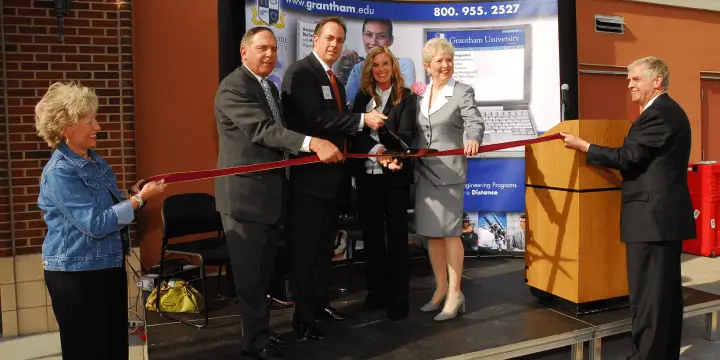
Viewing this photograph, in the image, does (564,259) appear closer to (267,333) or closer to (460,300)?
(460,300)

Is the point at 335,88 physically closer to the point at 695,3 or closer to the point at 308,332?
the point at 308,332

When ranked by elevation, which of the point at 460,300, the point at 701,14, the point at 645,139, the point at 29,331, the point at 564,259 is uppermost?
the point at 701,14

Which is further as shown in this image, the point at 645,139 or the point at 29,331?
the point at 29,331

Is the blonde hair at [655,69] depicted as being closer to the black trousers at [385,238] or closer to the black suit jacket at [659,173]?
the black suit jacket at [659,173]

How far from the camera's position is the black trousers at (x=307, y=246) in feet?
9.62

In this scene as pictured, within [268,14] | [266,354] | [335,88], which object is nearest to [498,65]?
[268,14]

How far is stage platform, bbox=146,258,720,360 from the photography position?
288cm

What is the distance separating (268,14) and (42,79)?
69.2 inches

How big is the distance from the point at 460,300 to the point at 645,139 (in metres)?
1.39

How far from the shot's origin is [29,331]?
13.4 feet

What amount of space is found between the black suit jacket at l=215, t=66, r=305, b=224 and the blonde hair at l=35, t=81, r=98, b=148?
66 cm

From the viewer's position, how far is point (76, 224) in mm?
2014

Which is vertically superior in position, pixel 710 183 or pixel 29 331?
pixel 710 183

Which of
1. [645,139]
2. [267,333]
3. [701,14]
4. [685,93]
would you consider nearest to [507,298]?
[645,139]
